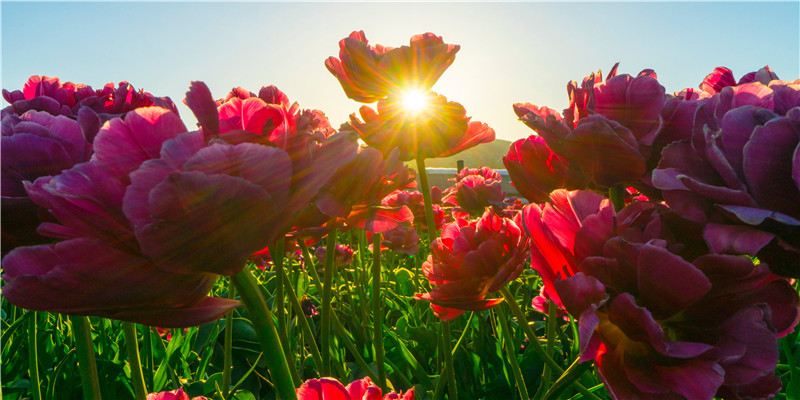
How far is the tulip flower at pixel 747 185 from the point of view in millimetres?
379

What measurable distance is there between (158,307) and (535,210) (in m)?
0.35

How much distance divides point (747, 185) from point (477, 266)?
36cm

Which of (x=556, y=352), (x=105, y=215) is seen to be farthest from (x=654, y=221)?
(x=556, y=352)

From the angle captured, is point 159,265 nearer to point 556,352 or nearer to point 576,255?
point 576,255

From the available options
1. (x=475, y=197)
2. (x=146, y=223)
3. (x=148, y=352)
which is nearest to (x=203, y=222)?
(x=146, y=223)

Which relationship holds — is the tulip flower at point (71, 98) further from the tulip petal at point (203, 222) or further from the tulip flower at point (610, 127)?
the tulip flower at point (610, 127)

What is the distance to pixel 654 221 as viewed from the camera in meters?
0.43

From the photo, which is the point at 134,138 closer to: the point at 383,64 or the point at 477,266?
the point at 477,266

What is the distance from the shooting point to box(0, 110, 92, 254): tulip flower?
384 millimetres

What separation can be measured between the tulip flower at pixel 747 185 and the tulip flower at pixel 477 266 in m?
0.27

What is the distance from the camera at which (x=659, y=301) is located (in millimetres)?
421

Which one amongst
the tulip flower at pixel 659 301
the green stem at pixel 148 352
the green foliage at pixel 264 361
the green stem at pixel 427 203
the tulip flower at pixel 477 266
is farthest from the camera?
the green foliage at pixel 264 361

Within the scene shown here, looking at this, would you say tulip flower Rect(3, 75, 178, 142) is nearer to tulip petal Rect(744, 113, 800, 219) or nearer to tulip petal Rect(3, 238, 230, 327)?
tulip petal Rect(3, 238, 230, 327)

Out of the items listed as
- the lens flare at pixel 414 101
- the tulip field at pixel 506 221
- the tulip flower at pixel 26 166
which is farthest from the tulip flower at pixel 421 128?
the tulip flower at pixel 26 166
